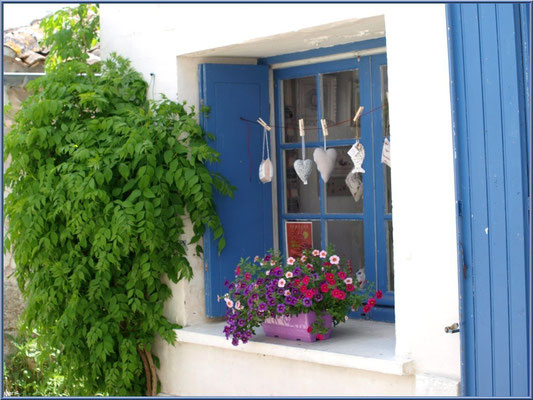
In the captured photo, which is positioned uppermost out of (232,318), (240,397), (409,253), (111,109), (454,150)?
(111,109)

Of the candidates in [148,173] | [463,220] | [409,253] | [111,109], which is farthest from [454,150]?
[111,109]

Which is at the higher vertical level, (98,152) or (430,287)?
(98,152)

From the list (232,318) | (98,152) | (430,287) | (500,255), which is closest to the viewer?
(500,255)

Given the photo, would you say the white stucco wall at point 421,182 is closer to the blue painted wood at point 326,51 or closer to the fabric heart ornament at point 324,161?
the blue painted wood at point 326,51

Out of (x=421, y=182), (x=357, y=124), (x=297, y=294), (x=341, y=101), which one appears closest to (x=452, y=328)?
(x=421, y=182)

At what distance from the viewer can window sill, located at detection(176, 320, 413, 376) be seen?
13.8ft

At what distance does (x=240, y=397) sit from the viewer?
4891mm

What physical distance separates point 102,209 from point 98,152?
0.34 m

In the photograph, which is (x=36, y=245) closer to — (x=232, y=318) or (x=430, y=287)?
(x=232, y=318)

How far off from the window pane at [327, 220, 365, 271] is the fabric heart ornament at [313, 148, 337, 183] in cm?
32

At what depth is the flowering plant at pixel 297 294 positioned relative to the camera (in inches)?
181

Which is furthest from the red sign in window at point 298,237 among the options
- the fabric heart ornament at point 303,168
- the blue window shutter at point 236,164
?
the fabric heart ornament at point 303,168

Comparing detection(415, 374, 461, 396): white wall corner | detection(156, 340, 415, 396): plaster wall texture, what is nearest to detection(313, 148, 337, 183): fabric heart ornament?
detection(156, 340, 415, 396): plaster wall texture

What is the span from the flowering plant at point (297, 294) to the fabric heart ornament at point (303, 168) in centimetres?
61
